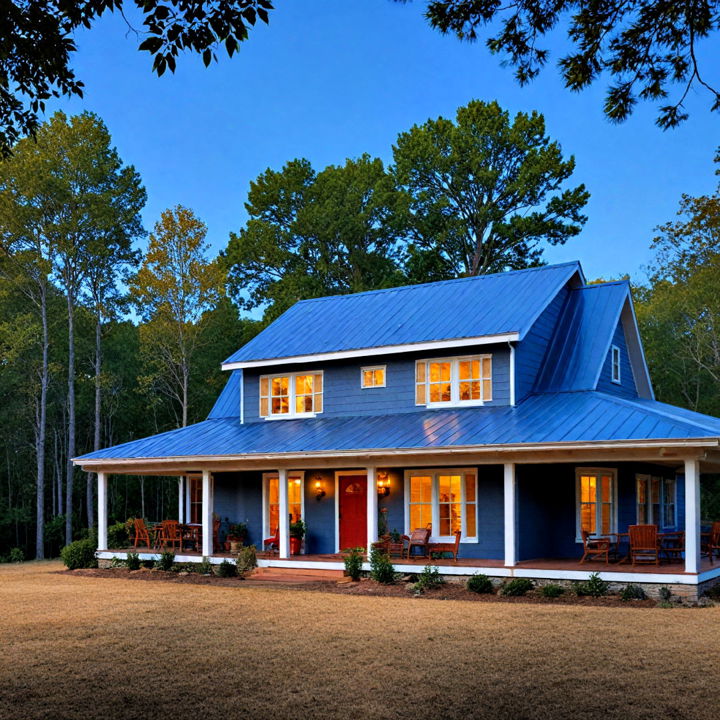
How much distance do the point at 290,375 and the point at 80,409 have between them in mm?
18306

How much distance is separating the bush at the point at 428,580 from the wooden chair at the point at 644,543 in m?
3.70

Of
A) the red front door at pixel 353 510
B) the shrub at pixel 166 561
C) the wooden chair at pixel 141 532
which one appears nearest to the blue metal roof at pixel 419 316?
the red front door at pixel 353 510

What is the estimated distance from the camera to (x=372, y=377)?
866 inches

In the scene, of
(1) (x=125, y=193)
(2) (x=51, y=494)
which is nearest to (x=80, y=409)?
(2) (x=51, y=494)

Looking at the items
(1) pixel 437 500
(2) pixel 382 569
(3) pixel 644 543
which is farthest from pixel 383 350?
(3) pixel 644 543

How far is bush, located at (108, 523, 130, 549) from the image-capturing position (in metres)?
23.7

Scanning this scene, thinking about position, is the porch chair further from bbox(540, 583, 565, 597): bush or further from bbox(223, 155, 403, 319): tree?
bbox(223, 155, 403, 319): tree

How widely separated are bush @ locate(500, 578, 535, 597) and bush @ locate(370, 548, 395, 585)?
2451 millimetres

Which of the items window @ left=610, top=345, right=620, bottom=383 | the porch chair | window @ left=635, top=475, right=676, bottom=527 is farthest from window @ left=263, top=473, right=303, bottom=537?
window @ left=610, top=345, right=620, bottom=383

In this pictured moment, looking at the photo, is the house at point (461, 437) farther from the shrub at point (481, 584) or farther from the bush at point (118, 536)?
the bush at point (118, 536)

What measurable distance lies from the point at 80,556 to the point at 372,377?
8543mm

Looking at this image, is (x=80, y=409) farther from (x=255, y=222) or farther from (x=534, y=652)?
(x=534, y=652)

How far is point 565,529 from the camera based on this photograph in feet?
62.6

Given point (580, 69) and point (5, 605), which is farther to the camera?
point (5, 605)
